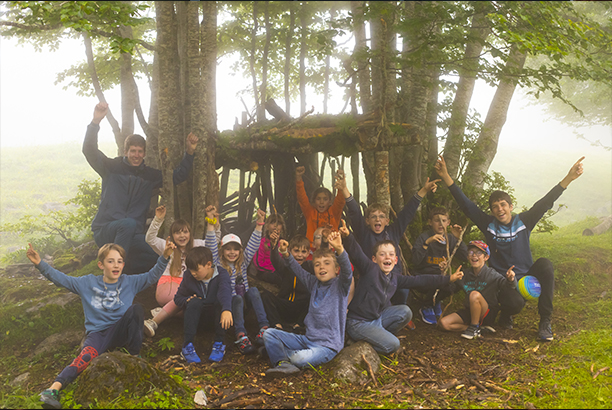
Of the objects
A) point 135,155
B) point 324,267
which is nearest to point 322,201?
point 324,267

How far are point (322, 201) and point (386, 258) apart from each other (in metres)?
1.61

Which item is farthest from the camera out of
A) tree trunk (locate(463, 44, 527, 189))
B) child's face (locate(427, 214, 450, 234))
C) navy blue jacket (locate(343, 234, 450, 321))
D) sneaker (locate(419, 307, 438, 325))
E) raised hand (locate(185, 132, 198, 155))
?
tree trunk (locate(463, 44, 527, 189))

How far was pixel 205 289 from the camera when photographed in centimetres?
468

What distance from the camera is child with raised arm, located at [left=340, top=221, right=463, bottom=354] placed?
436 centimetres

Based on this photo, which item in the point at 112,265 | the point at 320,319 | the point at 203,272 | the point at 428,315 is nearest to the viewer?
the point at 112,265

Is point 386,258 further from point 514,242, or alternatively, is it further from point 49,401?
point 49,401

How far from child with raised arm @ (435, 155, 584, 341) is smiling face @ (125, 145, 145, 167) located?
3.80 meters

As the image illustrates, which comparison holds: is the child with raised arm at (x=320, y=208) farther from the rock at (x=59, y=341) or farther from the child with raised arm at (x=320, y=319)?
the rock at (x=59, y=341)

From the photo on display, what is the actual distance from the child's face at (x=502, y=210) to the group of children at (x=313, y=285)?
0.5 inches

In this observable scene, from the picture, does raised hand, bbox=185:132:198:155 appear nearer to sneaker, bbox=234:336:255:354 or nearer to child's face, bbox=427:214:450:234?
sneaker, bbox=234:336:255:354

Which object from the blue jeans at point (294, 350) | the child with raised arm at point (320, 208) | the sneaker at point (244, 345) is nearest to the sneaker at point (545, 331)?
the blue jeans at point (294, 350)

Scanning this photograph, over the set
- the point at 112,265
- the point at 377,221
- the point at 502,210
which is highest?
the point at 502,210

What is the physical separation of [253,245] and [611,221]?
11925mm

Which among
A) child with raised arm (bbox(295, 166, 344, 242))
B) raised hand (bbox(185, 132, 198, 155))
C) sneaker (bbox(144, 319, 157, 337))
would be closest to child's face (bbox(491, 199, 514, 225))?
child with raised arm (bbox(295, 166, 344, 242))
